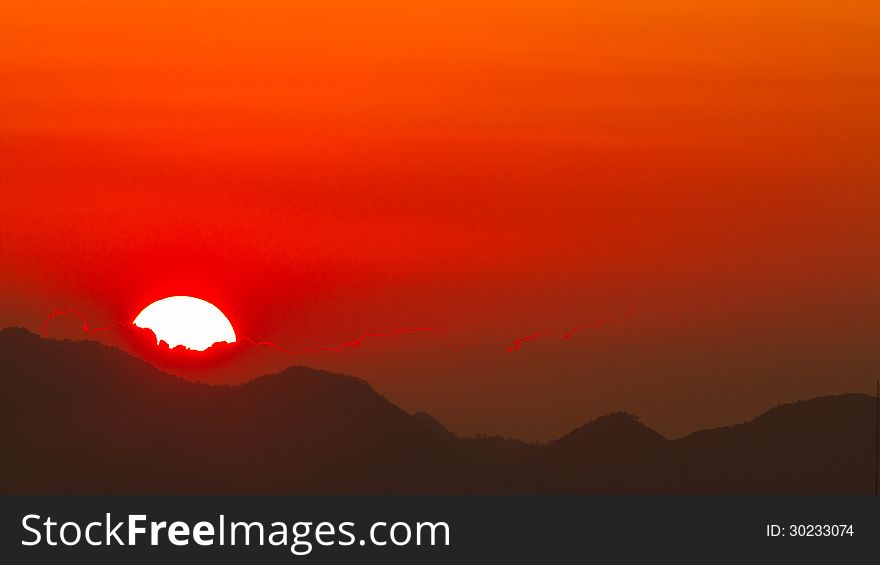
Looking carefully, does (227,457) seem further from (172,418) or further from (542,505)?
(542,505)

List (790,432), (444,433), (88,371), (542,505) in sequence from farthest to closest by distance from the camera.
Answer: (88,371) < (790,432) < (444,433) < (542,505)

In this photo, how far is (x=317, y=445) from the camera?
144 meters

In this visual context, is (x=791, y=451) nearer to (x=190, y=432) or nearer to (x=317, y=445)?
(x=317, y=445)

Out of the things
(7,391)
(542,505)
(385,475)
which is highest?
(7,391)

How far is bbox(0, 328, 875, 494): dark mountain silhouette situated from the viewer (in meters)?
132

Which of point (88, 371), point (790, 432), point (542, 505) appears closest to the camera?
point (542, 505)

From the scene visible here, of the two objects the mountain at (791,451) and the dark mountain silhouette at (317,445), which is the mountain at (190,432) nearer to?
the dark mountain silhouette at (317,445)

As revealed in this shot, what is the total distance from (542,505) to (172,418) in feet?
183

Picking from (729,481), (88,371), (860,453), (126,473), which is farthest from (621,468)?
(88,371)

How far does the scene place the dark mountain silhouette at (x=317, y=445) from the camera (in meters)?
132

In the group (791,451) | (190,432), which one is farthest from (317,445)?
(791,451)

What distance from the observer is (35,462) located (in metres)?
132

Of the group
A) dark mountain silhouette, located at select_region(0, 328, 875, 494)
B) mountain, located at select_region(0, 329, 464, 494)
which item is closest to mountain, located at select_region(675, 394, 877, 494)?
dark mountain silhouette, located at select_region(0, 328, 875, 494)

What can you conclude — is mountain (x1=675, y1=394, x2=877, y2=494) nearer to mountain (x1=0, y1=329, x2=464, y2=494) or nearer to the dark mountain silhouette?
the dark mountain silhouette
